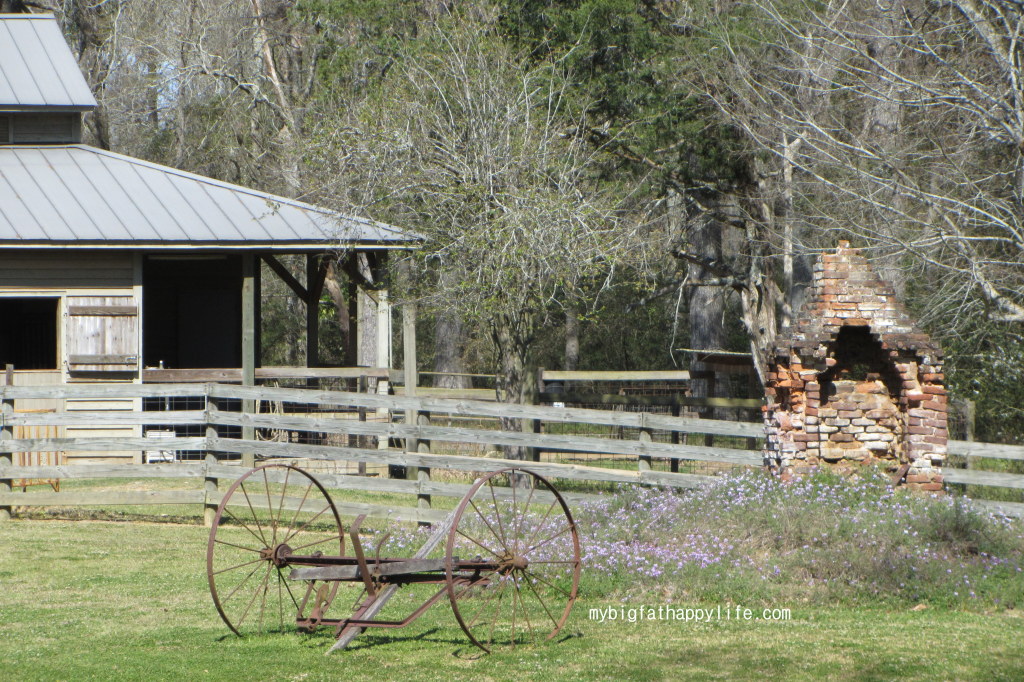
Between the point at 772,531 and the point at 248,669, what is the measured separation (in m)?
4.67

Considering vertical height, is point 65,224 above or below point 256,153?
below

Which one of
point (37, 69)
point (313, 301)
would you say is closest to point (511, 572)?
point (313, 301)

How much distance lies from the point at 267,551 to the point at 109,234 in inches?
420

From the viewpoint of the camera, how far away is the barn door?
1773cm

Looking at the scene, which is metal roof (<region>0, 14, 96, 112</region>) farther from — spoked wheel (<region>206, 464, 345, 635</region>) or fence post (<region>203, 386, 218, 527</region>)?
fence post (<region>203, 386, 218, 527</region>)

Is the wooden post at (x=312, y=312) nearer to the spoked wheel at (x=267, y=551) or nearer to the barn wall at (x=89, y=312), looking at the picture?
the barn wall at (x=89, y=312)

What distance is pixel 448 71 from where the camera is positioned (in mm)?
17875

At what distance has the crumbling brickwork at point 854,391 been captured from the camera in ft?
37.4

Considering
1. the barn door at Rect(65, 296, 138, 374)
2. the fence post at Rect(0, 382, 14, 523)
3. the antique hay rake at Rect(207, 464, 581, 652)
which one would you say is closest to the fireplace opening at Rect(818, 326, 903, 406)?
the antique hay rake at Rect(207, 464, 581, 652)

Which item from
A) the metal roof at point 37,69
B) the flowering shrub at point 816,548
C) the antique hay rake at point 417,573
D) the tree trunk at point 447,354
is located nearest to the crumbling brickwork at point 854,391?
the flowering shrub at point 816,548

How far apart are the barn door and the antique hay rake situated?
4670 mm

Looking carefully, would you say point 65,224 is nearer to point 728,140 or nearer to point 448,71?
point 448,71

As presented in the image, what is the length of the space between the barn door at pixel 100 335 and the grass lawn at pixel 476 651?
7841 millimetres

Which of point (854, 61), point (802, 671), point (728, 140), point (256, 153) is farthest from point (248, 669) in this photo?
point (256, 153)
